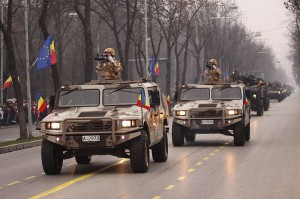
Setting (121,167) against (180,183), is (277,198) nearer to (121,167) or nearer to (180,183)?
(180,183)

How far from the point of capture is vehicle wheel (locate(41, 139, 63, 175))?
17031 mm

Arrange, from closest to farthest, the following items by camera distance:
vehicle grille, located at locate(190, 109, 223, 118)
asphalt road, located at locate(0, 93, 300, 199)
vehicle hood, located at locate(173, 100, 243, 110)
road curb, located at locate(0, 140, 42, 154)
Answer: asphalt road, located at locate(0, 93, 300, 199) < vehicle grille, located at locate(190, 109, 223, 118) < vehicle hood, located at locate(173, 100, 243, 110) < road curb, located at locate(0, 140, 42, 154)

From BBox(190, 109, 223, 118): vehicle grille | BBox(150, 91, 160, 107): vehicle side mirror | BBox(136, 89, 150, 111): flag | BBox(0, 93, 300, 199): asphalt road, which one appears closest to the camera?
BBox(0, 93, 300, 199): asphalt road

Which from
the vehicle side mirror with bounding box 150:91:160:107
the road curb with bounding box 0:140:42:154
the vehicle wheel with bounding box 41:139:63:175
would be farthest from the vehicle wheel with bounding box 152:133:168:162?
the road curb with bounding box 0:140:42:154

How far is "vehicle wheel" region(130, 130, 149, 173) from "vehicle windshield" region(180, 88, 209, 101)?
9495mm

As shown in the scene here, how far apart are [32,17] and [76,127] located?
40.6m

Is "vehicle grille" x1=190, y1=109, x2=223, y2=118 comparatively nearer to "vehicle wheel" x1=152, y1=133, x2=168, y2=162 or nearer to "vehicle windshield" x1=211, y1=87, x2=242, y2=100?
"vehicle windshield" x1=211, y1=87, x2=242, y2=100

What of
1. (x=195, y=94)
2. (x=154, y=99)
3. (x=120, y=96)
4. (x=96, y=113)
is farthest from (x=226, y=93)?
(x=96, y=113)

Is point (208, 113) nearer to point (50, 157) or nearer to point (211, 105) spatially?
point (211, 105)

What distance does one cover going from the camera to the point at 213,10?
84500 millimetres

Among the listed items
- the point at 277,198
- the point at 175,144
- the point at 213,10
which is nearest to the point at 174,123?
the point at 175,144

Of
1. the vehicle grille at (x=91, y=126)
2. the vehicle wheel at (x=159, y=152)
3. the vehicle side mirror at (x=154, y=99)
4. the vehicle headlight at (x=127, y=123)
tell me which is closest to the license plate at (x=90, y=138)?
the vehicle grille at (x=91, y=126)

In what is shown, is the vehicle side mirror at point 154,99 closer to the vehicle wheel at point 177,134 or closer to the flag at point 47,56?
the vehicle wheel at point 177,134

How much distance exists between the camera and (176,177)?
639 inches
